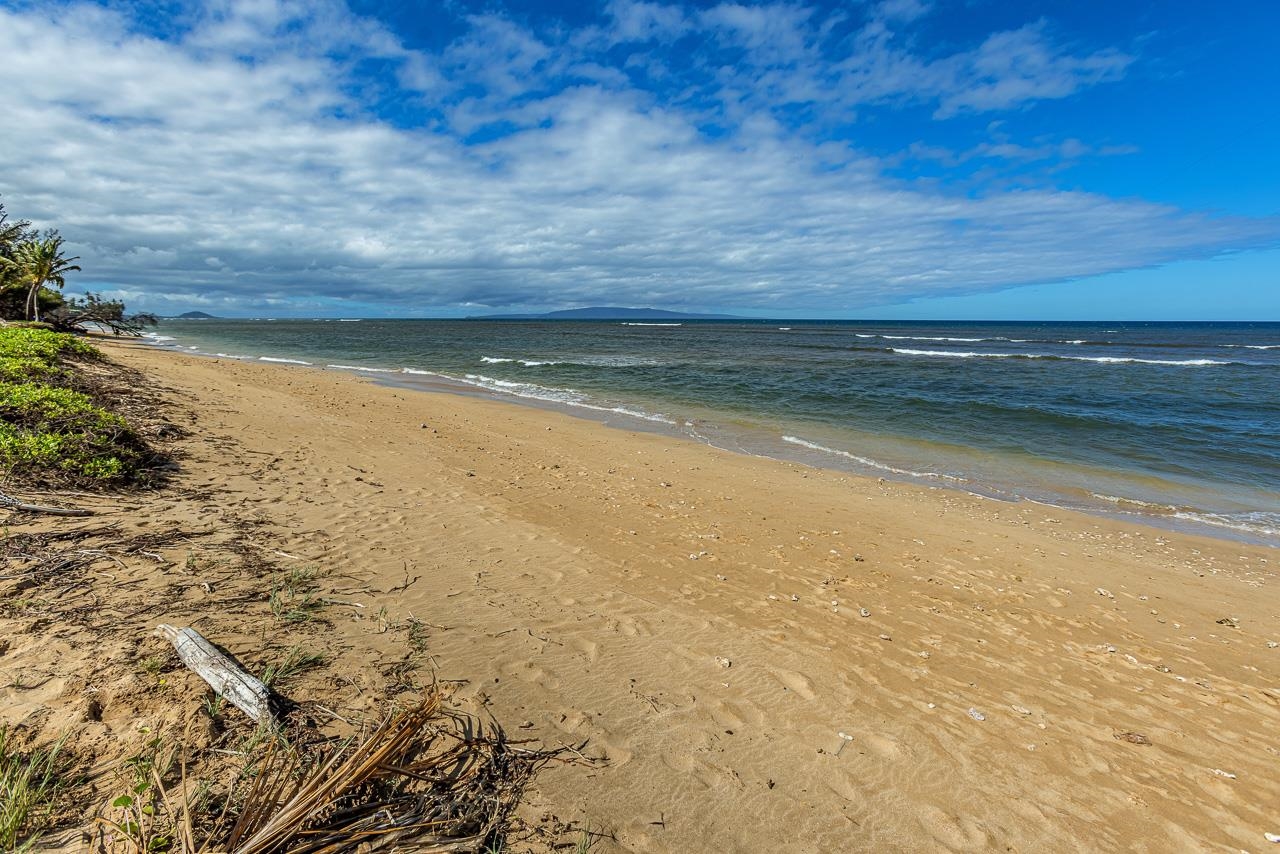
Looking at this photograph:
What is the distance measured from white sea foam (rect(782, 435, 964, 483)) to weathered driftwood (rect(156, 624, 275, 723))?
12793mm

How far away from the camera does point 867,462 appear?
14094mm

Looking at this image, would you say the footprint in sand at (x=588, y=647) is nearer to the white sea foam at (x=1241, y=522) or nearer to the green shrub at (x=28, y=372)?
the green shrub at (x=28, y=372)

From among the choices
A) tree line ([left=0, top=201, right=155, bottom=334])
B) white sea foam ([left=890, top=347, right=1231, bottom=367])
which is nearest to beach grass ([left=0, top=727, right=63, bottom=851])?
tree line ([left=0, top=201, right=155, bottom=334])

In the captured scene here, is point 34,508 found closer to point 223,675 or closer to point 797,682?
point 223,675

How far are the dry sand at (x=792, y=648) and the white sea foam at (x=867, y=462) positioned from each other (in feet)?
9.03

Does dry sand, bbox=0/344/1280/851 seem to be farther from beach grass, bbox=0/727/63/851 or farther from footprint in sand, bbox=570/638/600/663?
beach grass, bbox=0/727/63/851

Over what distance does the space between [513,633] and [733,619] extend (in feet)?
7.12

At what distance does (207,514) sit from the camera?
626cm

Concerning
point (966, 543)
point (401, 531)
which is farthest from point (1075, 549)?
point (401, 531)

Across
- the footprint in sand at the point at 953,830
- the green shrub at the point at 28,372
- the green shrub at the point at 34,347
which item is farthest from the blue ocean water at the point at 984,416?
the green shrub at the point at 34,347

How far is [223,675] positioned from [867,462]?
13544 millimetres

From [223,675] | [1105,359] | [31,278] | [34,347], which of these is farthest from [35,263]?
[1105,359]

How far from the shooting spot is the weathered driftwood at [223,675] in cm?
311

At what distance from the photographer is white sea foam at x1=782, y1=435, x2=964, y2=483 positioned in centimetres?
1295
